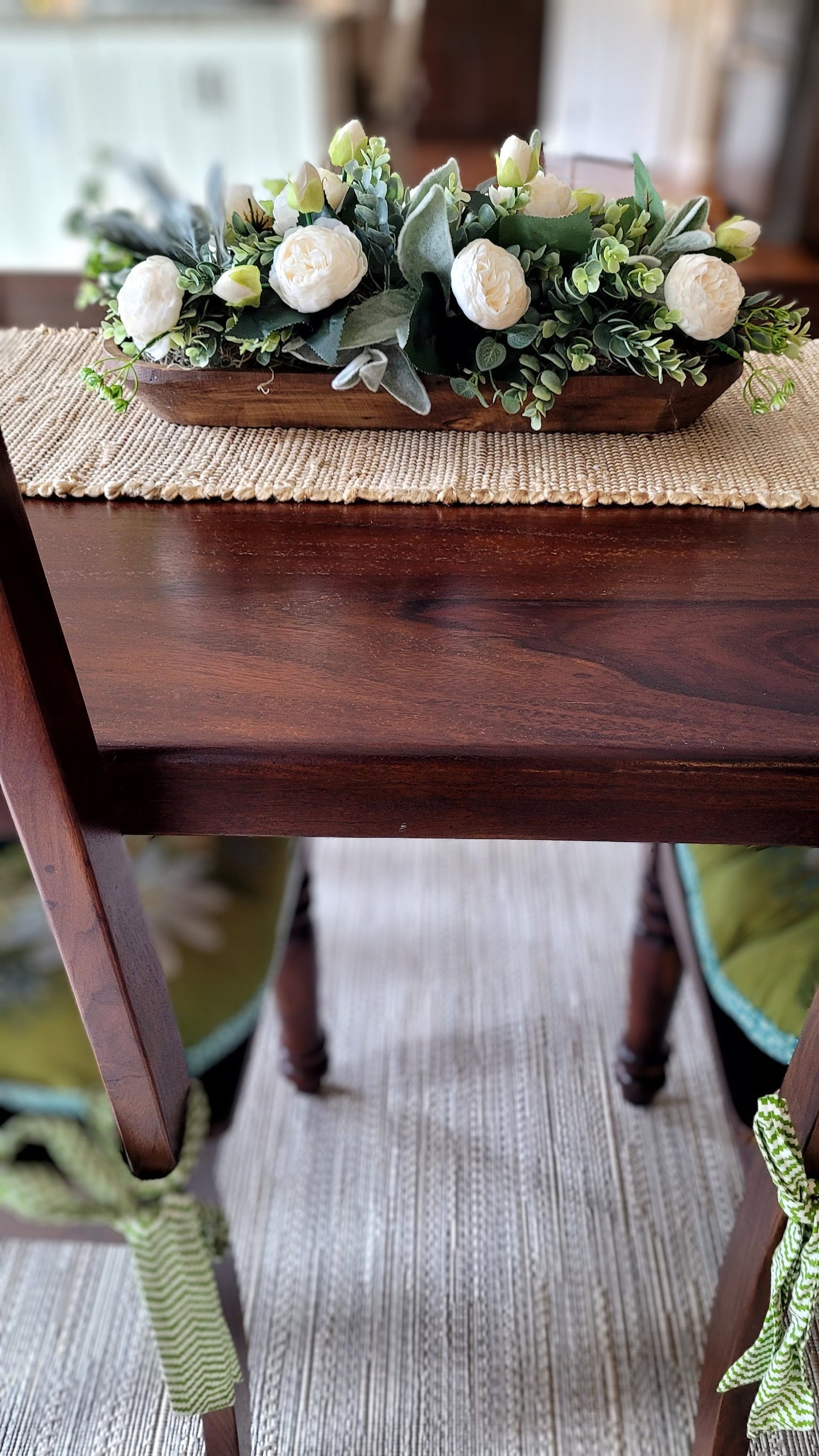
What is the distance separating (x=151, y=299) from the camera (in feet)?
2.49

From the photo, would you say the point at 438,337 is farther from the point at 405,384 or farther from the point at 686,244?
the point at 686,244

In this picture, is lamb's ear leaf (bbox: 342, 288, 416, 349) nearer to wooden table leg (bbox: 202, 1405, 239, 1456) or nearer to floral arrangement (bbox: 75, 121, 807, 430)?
floral arrangement (bbox: 75, 121, 807, 430)

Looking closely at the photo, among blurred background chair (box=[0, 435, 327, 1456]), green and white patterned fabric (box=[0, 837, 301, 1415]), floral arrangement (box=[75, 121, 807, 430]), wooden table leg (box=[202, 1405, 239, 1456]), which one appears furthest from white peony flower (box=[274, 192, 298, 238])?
wooden table leg (box=[202, 1405, 239, 1456])

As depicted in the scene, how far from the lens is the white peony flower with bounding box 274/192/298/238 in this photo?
771 mm

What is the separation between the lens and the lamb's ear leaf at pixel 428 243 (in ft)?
2.42

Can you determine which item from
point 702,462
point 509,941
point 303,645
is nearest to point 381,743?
point 303,645

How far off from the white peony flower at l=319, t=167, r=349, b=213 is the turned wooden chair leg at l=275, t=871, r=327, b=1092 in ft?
2.03

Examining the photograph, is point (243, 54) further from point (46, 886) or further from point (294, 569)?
point (46, 886)

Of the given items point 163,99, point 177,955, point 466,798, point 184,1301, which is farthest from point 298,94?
point 184,1301

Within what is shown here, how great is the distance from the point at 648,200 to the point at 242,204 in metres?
0.30

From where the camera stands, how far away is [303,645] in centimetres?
63

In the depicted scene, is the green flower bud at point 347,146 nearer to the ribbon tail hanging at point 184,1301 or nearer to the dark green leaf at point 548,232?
the dark green leaf at point 548,232

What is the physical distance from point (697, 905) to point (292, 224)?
2.01 feet

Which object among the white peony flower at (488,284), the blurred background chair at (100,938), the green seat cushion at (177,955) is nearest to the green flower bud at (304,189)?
the white peony flower at (488,284)
